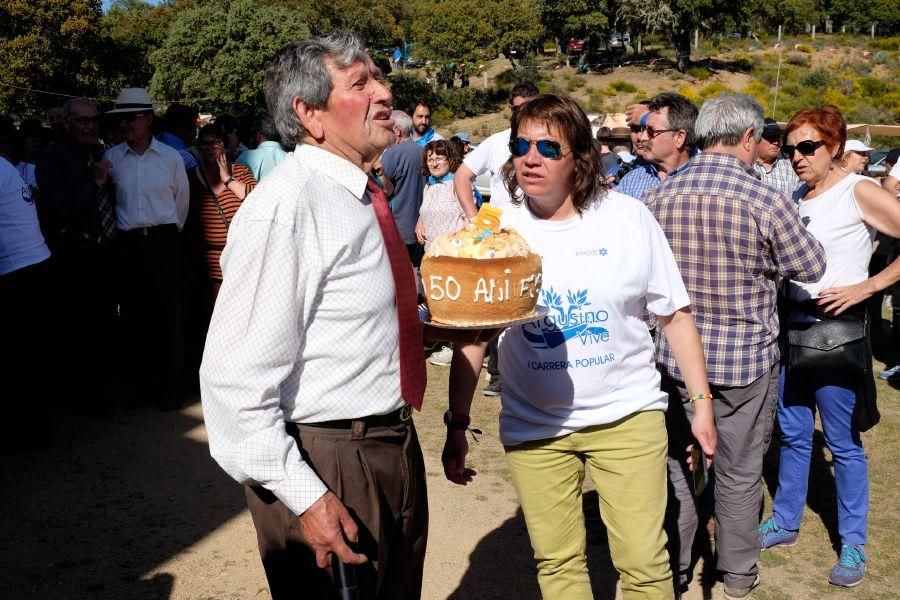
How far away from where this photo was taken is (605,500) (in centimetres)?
301

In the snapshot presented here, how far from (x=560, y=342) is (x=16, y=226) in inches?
170

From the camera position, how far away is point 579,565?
3.03 m

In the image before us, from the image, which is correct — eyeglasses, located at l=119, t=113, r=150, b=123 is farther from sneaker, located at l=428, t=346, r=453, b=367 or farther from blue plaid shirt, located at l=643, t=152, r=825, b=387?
blue plaid shirt, located at l=643, t=152, r=825, b=387

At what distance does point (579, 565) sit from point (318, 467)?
1257 millimetres

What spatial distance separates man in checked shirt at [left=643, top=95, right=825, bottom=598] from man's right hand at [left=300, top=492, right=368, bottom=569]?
2.19m

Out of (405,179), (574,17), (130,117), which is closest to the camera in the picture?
(130,117)

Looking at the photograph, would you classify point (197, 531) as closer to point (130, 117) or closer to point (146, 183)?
point (146, 183)

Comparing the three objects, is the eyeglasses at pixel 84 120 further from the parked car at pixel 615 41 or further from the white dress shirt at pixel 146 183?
the parked car at pixel 615 41

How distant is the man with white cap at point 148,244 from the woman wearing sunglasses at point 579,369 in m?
4.19

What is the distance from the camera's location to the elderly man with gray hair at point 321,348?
2.05m

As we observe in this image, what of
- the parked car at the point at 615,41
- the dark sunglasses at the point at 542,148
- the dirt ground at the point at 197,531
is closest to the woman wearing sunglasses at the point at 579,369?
the dark sunglasses at the point at 542,148

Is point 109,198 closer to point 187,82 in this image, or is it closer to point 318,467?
point 318,467

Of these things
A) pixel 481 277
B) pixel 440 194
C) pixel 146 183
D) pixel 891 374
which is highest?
pixel 481 277

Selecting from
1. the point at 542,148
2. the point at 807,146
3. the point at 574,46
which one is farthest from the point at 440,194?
the point at 574,46
